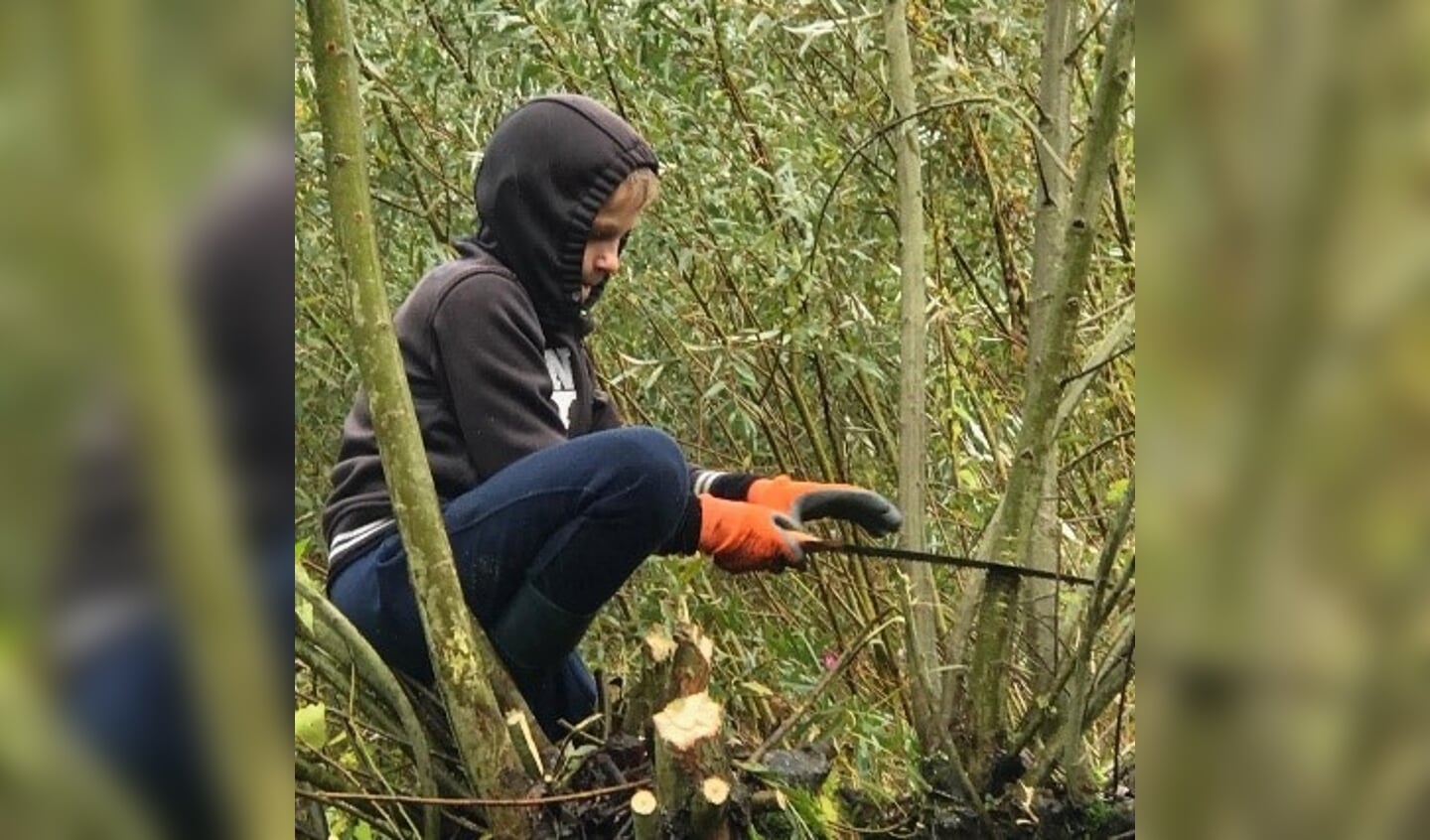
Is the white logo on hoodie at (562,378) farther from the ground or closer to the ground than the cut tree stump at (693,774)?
farther from the ground

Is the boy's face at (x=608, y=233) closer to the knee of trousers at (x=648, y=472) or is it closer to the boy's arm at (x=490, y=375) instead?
the boy's arm at (x=490, y=375)

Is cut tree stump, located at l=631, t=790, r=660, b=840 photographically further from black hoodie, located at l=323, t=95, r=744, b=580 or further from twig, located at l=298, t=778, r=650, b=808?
black hoodie, located at l=323, t=95, r=744, b=580

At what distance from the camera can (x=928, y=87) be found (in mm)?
2615

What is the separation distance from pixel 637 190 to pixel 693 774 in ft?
2.72

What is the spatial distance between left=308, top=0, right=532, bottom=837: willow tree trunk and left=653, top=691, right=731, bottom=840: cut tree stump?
0.52 ft

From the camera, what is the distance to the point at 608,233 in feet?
6.60

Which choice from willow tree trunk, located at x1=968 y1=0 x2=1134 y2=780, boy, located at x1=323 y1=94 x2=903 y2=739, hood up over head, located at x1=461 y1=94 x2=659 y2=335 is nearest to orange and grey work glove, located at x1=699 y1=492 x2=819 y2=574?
boy, located at x1=323 y1=94 x2=903 y2=739

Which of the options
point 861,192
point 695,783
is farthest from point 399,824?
point 861,192

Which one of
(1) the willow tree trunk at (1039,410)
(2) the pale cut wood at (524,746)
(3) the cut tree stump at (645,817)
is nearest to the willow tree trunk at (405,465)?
(2) the pale cut wood at (524,746)

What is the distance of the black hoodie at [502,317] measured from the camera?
6.08 feet
